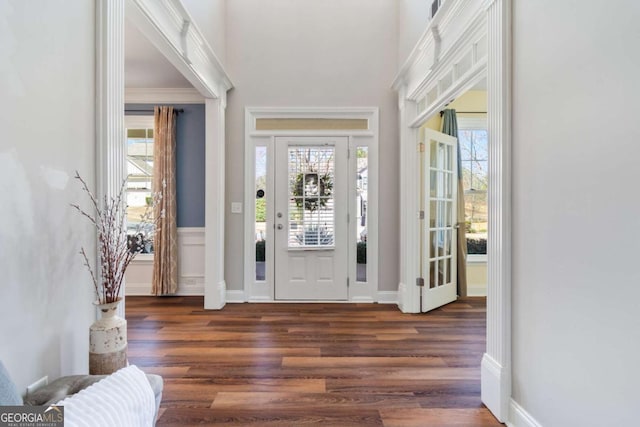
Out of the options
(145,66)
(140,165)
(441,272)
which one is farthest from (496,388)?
(140,165)

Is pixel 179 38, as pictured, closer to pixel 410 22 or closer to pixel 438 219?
pixel 410 22

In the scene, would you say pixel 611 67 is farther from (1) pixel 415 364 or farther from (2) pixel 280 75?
(2) pixel 280 75

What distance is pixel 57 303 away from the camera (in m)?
1.28

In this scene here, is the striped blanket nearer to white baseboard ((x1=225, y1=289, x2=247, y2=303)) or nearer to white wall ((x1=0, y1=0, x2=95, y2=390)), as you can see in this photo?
white wall ((x1=0, y1=0, x2=95, y2=390))

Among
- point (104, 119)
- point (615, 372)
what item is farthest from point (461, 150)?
point (104, 119)

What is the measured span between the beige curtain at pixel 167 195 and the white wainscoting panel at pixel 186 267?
11 centimetres

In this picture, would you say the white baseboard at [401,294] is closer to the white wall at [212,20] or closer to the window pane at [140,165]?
the white wall at [212,20]

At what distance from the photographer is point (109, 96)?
153 cm

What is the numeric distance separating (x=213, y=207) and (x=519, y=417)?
309cm

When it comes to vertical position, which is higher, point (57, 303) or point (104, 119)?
point (104, 119)

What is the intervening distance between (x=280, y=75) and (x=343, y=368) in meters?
3.18

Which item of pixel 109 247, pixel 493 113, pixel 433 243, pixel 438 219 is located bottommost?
pixel 433 243

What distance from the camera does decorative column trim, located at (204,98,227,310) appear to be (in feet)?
11.2

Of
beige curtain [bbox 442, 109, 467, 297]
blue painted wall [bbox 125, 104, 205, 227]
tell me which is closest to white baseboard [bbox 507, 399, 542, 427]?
beige curtain [bbox 442, 109, 467, 297]
